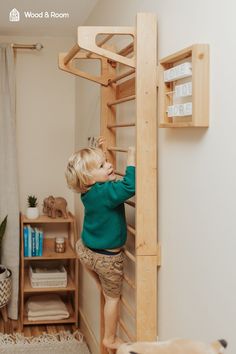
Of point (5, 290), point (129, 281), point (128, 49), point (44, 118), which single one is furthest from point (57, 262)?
point (128, 49)

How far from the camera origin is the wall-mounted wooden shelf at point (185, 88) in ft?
5.32

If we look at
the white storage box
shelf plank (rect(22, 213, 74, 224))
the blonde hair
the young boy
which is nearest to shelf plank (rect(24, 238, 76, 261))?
the white storage box

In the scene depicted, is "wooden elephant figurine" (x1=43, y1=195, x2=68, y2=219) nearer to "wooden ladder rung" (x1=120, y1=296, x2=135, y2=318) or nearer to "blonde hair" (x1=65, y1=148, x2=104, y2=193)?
"wooden ladder rung" (x1=120, y1=296, x2=135, y2=318)

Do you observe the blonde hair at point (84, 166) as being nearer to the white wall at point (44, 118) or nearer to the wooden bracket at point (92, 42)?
the wooden bracket at point (92, 42)

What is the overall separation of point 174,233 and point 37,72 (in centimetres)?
278

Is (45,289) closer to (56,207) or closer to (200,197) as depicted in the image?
(56,207)

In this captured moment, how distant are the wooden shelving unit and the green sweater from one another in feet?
5.51

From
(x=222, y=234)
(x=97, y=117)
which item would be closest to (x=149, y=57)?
(x=222, y=234)

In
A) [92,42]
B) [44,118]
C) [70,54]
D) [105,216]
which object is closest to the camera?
[92,42]

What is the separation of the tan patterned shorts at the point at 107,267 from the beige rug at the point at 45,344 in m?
1.30

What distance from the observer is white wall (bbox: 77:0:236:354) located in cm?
152

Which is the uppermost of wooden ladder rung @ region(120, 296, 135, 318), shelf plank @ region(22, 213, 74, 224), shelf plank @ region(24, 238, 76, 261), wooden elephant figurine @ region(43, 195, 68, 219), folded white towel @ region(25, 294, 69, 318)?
wooden elephant figurine @ region(43, 195, 68, 219)

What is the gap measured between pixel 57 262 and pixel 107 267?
2113mm

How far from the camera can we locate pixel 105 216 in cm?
240
